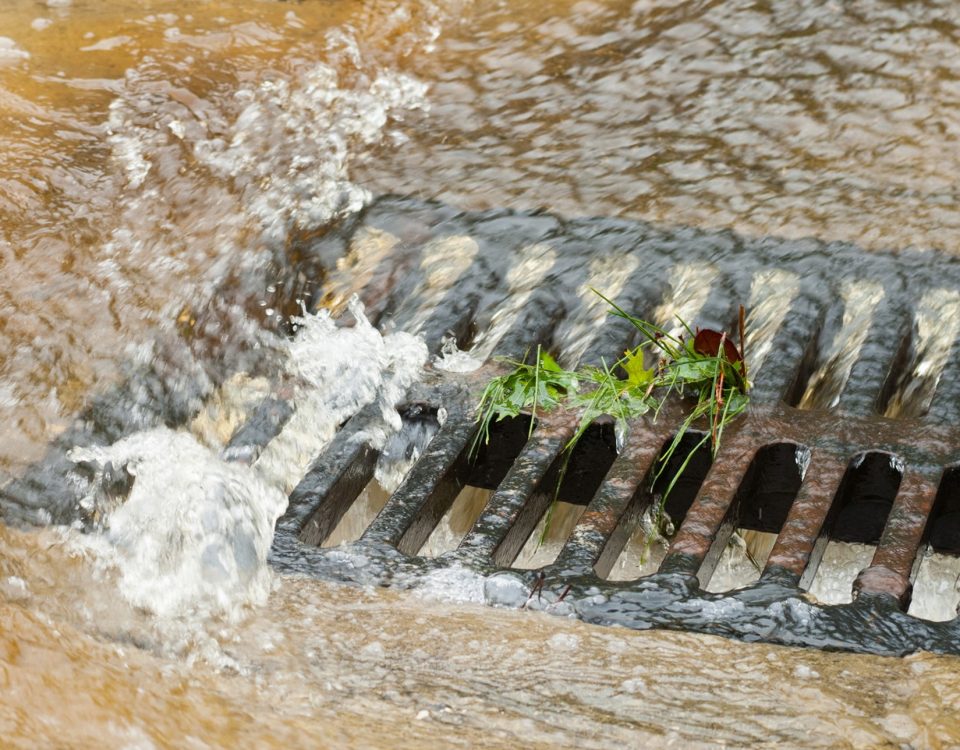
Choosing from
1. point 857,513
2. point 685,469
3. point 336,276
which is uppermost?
point 336,276

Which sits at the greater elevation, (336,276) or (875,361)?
(336,276)

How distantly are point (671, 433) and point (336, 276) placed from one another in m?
0.98

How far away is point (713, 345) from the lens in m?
2.41

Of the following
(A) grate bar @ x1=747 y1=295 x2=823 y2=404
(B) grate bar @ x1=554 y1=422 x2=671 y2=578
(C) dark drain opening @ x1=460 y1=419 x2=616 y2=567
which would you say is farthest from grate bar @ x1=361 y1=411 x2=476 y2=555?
(A) grate bar @ x1=747 y1=295 x2=823 y2=404

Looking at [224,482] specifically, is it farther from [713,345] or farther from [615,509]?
[713,345]

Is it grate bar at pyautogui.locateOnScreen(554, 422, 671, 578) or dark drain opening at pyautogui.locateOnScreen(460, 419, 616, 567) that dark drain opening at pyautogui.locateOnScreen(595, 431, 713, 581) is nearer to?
grate bar at pyautogui.locateOnScreen(554, 422, 671, 578)

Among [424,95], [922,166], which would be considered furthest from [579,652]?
[424,95]

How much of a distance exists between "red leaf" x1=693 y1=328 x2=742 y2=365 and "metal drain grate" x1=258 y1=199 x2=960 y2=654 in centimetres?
10

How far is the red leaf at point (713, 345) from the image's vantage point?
240 cm

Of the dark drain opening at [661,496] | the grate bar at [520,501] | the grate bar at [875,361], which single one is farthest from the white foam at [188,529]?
the grate bar at [875,361]

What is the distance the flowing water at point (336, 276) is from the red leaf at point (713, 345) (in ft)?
0.71

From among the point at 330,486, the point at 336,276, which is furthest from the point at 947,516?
the point at 336,276

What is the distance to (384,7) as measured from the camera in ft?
13.3

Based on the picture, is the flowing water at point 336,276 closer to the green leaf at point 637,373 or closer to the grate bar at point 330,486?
the grate bar at point 330,486
